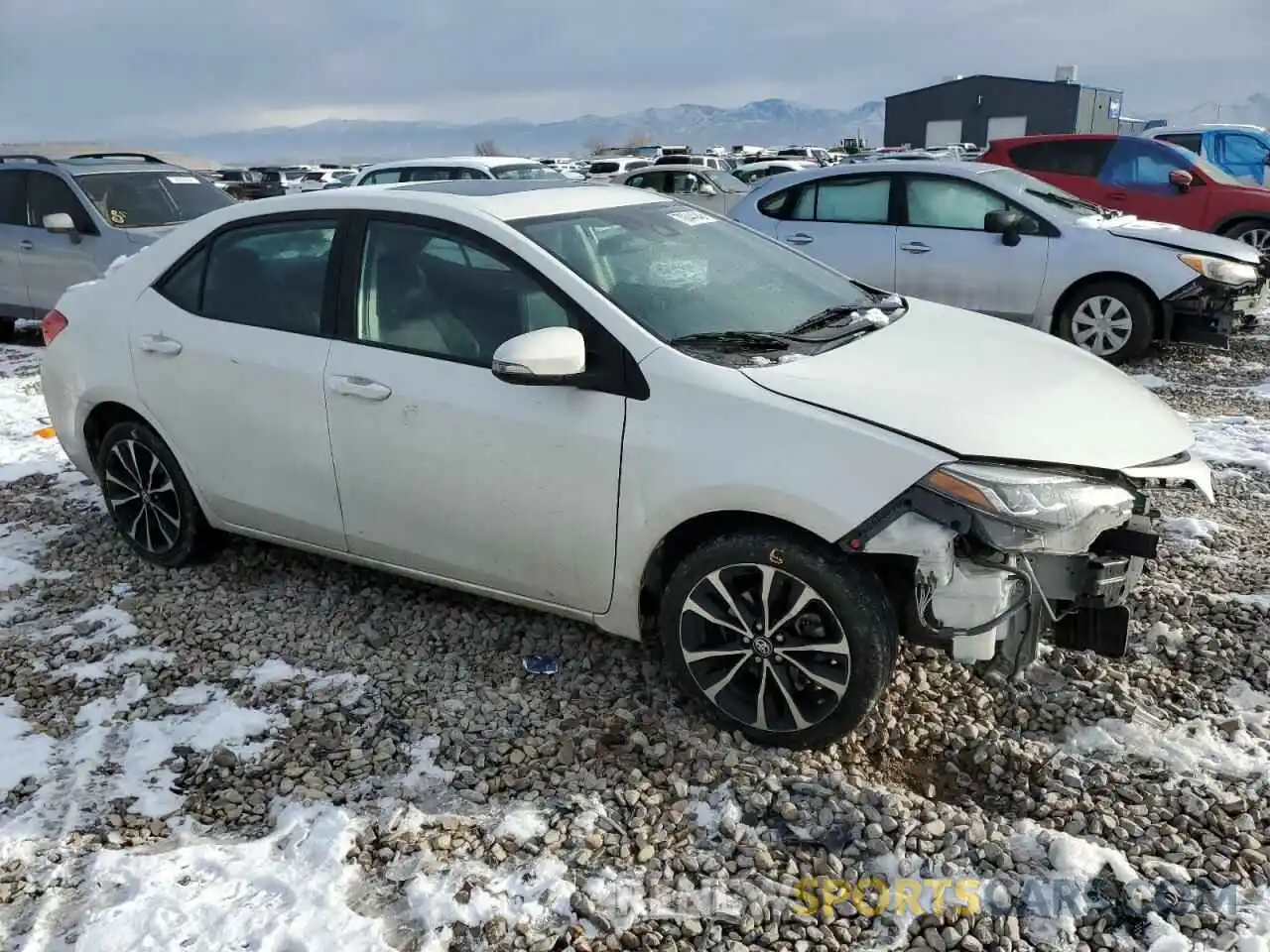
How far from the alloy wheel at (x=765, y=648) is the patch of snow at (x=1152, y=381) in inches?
223

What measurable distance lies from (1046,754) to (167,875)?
2.60 metres

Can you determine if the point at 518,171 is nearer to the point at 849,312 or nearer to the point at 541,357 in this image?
the point at 849,312

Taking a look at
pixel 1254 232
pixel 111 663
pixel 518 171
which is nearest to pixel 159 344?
pixel 111 663

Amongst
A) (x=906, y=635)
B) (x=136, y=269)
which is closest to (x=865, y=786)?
(x=906, y=635)

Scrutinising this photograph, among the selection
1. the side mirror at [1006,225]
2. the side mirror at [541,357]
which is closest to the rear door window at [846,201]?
the side mirror at [1006,225]

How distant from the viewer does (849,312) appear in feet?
12.8

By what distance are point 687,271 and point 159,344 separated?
2281 millimetres

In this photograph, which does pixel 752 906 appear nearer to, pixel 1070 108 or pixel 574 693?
pixel 574 693

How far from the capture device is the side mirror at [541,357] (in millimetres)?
3152

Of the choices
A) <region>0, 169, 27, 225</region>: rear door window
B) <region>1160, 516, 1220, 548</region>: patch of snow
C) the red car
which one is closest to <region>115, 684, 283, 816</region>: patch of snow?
<region>1160, 516, 1220, 548</region>: patch of snow

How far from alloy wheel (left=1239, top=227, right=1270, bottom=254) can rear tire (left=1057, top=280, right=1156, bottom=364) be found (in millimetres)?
3870

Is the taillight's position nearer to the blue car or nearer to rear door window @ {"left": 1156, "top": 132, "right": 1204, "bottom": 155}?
rear door window @ {"left": 1156, "top": 132, "right": 1204, "bottom": 155}

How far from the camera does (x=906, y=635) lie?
122 inches

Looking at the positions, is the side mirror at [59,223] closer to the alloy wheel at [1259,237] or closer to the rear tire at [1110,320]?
the rear tire at [1110,320]
